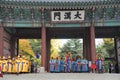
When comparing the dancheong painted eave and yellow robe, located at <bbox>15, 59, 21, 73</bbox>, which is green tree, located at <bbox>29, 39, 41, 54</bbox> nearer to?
the dancheong painted eave

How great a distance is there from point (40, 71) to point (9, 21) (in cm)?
431

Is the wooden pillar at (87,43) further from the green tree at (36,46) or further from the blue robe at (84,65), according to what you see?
the green tree at (36,46)

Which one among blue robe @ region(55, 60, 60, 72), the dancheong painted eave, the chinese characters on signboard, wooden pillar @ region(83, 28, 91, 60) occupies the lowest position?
blue robe @ region(55, 60, 60, 72)

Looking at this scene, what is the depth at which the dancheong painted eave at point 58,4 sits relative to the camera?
16781mm

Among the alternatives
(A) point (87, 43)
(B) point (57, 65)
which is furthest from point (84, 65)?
(A) point (87, 43)

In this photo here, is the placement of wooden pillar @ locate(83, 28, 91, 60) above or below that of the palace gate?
below

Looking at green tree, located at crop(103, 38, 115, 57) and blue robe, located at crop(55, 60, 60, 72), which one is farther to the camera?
green tree, located at crop(103, 38, 115, 57)

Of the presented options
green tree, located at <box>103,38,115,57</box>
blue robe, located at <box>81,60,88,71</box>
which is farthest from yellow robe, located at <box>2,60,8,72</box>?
green tree, located at <box>103,38,115,57</box>

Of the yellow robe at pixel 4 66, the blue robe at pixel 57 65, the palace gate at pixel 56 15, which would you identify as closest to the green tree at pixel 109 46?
the palace gate at pixel 56 15

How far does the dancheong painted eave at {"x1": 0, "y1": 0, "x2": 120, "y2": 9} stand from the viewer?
16781mm

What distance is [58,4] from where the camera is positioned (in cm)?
1702

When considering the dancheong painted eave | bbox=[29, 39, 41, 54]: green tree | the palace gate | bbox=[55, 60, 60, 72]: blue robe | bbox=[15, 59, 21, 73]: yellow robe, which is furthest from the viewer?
bbox=[29, 39, 41, 54]: green tree

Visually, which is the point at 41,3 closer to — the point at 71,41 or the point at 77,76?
the point at 77,76

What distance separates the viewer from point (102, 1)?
16750mm
